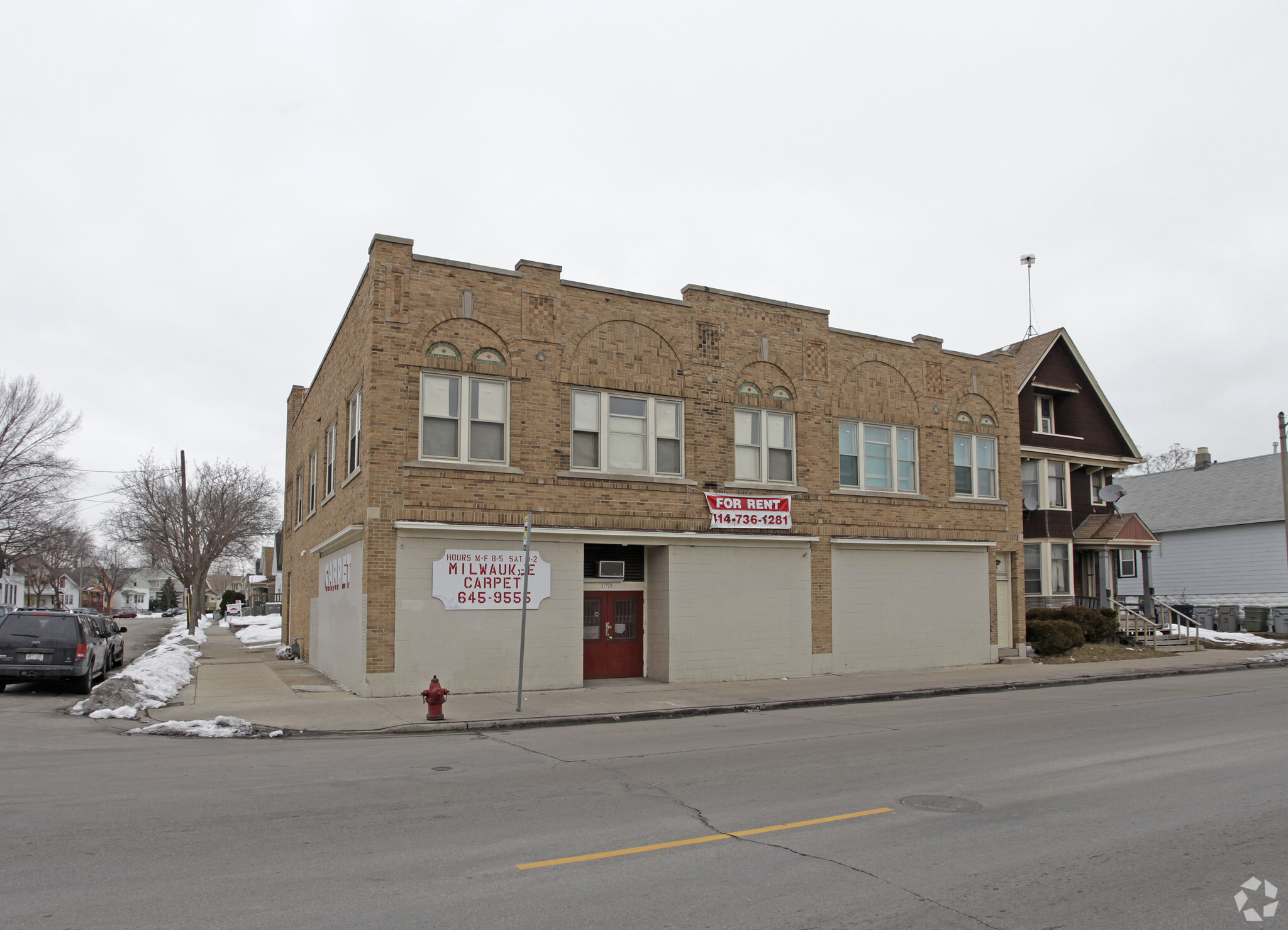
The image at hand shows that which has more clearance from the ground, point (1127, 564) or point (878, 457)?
point (878, 457)

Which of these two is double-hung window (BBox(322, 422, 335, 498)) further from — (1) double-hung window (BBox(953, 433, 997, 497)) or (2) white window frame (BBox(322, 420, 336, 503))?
(1) double-hung window (BBox(953, 433, 997, 497))

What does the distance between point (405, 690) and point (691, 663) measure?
18.6ft

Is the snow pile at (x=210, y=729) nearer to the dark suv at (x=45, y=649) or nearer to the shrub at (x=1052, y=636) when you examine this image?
the dark suv at (x=45, y=649)

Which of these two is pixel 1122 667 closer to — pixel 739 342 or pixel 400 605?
pixel 739 342

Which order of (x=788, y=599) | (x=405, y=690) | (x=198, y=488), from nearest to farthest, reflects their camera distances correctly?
(x=405, y=690)
(x=788, y=599)
(x=198, y=488)

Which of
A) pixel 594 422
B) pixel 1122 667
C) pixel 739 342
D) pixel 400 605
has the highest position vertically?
pixel 739 342

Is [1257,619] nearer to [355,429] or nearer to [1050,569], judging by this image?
[1050,569]

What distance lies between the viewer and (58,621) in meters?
17.5

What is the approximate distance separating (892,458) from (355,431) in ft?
40.0

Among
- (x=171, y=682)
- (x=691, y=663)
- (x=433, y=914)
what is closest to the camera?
(x=433, y=914)

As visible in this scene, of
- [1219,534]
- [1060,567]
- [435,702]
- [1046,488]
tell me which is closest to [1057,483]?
[1046,488]

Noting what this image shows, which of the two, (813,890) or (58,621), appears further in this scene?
(58,621)

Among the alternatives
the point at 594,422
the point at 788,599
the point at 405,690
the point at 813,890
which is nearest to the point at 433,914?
the point at 813,890

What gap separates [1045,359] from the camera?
29.0 m
